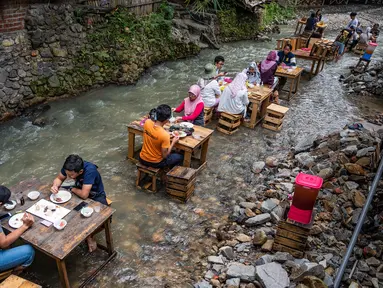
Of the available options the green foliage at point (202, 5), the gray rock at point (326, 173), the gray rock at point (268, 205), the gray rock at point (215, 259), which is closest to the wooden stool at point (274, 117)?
the gray rock at point (326, 173)

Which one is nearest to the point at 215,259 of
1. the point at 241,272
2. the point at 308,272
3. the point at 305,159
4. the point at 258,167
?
the point at 241,272

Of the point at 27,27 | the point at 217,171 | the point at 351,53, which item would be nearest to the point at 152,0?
the point at 27,27

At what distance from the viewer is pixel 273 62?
9977mm

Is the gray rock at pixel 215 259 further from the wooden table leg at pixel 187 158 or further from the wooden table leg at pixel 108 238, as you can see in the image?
the wooden table leg at pixel 187 158

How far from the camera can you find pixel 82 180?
16.5 feet

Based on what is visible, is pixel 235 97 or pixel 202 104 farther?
pixel 235 97

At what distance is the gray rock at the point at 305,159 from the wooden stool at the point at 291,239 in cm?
269

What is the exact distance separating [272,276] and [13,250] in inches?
134

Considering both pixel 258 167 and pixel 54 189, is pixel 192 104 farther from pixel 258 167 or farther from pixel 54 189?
pixel 54 189

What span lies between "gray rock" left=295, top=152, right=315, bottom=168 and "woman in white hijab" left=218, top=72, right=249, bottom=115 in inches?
79.1

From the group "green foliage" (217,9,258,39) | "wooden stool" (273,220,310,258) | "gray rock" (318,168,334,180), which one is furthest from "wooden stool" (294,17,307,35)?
"wooden stool" (273,220,310,258)

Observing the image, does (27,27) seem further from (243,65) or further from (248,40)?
(248,40)

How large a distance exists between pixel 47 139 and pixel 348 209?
7.12 meters

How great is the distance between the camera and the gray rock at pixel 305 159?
7.24 meters
